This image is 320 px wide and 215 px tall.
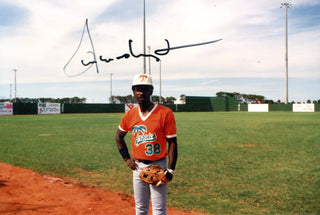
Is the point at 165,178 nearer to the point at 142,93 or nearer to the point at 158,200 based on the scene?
the point at 158,200

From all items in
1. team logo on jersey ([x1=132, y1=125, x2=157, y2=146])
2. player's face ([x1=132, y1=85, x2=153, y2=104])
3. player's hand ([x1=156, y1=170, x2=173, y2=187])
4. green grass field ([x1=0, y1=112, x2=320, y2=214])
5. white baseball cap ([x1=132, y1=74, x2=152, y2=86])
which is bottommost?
green grass field ([x1=0, y1=112, x2=320, y2=214])

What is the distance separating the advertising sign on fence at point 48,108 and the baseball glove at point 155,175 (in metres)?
44.3

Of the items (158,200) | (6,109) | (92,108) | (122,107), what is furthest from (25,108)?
(158,200)

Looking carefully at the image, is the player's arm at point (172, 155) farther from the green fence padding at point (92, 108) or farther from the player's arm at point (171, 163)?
the green fence padding at point (92, 108)

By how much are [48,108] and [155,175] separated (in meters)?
45.0

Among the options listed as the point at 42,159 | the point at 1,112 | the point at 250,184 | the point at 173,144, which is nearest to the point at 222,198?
the point at 250,184

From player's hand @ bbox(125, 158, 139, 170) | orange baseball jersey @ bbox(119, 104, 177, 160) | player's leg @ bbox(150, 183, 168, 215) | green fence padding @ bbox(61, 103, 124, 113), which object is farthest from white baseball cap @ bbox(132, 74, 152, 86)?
green fence padding @ bbox(61, 103, 124, 113)

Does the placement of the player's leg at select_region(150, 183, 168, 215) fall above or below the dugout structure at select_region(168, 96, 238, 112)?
below

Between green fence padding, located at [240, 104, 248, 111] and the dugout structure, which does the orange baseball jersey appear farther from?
green fence padding, located at [240, 104, 248, 111]

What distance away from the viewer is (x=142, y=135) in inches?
129

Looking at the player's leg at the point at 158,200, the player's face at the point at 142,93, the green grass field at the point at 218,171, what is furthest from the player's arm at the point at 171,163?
the green grass field at the point at 218,171

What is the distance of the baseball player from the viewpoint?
3193mm

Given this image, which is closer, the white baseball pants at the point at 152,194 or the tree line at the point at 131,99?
the white baseball pants at the point at 152,194

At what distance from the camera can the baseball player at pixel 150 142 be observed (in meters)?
3.19
